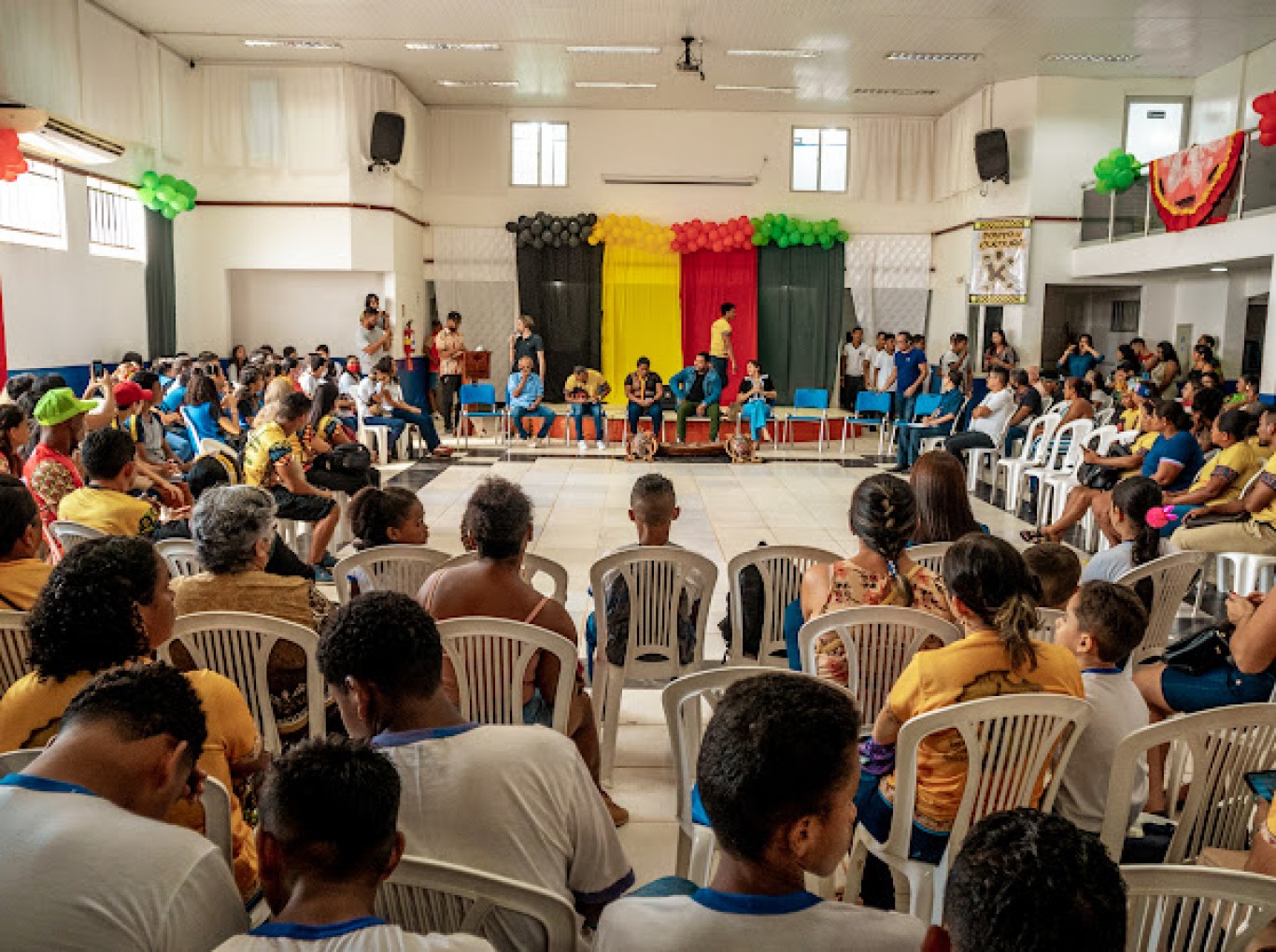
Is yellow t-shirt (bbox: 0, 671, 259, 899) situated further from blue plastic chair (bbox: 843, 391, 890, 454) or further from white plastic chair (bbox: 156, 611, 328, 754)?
blue plastic chair (bbox: 843, 391, 890, 454)

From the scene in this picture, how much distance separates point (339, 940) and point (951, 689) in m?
1.38

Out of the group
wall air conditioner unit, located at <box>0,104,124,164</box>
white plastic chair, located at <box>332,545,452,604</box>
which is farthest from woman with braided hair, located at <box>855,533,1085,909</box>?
wall air conditioner unit, located at <box>0,104,124,164</box>

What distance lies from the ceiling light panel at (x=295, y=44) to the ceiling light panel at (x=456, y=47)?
86cm

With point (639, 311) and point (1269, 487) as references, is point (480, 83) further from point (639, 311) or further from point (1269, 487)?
point (1269, 487)

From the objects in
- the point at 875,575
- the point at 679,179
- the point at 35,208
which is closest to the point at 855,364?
the point at 679,179

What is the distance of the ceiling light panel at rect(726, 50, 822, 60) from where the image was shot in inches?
476

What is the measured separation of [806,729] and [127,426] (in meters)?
5.54

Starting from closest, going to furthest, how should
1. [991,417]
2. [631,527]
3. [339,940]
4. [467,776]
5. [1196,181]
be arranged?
[339,940] → [467,776] → [631,527] → [991,417] → [1196,181]

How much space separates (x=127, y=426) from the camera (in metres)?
5.89

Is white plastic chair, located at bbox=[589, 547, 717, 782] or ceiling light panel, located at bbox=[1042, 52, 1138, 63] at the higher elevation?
ceiling light panel, located at bbox=[1042, 52, 1138, 63]

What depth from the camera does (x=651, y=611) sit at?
3.49m

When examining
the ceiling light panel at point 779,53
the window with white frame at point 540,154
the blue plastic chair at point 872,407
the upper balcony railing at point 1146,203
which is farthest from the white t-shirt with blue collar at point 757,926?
the window with white frame at point 540,154

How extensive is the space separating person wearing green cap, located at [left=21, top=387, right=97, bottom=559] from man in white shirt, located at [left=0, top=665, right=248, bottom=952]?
3202 mm

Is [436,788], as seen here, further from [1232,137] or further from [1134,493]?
[1232,137]
